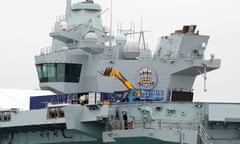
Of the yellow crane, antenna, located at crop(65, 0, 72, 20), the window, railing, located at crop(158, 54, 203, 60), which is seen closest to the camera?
the yellow crane

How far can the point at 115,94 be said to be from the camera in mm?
48344

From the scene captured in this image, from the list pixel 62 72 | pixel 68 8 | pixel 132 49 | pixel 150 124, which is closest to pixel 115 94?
pixel 132 49

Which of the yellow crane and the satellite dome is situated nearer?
the yellow crane

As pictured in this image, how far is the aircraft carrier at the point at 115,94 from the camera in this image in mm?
44500

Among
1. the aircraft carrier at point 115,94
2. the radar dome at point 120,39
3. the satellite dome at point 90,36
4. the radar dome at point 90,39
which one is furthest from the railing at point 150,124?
the radar dome at point 120,39

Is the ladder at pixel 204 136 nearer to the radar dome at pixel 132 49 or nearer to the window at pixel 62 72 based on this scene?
the radar dome at pixel 132 49

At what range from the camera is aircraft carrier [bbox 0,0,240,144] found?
4450 cm

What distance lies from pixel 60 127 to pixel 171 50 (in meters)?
9.00

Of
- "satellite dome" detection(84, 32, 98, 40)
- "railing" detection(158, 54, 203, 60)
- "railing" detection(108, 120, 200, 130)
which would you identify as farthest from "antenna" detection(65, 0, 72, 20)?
"railing" detection(108, 120, 200, 130)

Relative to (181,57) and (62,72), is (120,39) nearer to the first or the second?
(62,72)

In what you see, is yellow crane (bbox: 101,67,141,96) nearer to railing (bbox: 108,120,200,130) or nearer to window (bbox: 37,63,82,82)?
window (bbox: 37,63,82,82)

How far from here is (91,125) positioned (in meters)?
46.3

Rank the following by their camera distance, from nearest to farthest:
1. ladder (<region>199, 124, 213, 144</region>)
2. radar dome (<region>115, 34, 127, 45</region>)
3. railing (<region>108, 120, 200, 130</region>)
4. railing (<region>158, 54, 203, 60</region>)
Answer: ladder (<region>199, 124, 213, 144</region>)
railing (<region>108, 120, 200, 130</region>)
railing (<region>158, 54, 203, 60</region>)
radar dome (<region>115, 34, 127, 45</region>)

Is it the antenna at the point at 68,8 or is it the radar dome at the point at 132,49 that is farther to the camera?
the antenna at the point at 68,8
